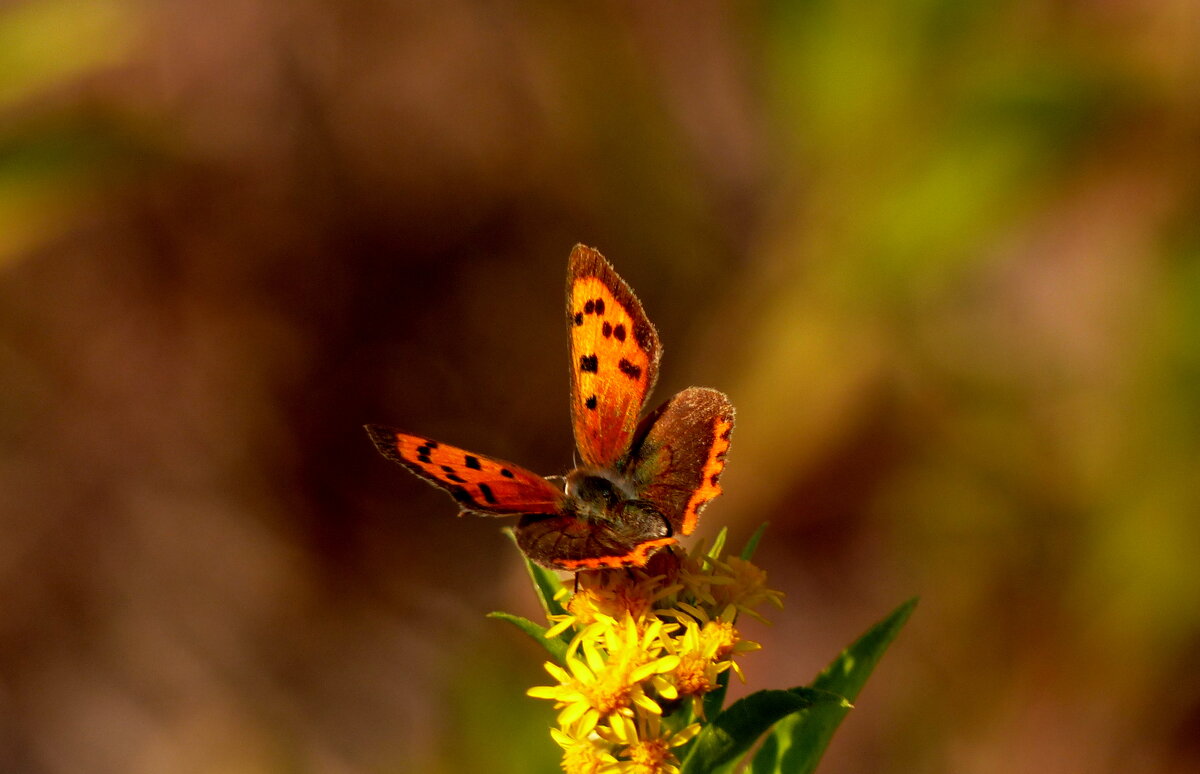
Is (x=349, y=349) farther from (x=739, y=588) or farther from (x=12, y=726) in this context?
(x=739, y=588)

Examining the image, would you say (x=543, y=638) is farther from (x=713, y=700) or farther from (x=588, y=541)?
(x=713, y=700)

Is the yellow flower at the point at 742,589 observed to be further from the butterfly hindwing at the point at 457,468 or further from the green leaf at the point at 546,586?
the butterfly hindwing at the point at 457,468

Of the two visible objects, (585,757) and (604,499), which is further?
(604,499)

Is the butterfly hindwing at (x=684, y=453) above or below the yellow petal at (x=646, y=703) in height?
above

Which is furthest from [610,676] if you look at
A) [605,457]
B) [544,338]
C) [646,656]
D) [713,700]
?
[544,338]

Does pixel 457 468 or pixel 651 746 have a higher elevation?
pixel 457 468

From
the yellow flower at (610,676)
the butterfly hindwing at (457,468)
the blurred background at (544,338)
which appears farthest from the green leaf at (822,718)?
the blurred background at (544,338)
